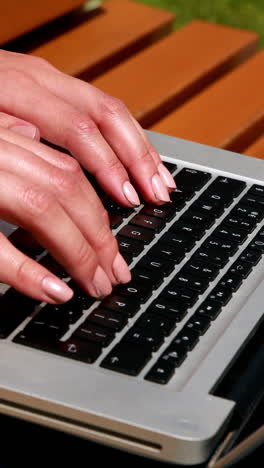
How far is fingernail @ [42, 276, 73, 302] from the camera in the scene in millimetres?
898

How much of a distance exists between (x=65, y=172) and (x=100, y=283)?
12 cm

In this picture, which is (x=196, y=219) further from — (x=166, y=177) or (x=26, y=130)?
(x=26, y=130)

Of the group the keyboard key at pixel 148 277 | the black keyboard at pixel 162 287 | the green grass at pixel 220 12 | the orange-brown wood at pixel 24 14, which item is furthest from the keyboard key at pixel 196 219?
the green grass at pixel 220 12

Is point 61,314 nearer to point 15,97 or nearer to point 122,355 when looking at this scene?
point 122,355

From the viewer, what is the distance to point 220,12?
7.25 feet

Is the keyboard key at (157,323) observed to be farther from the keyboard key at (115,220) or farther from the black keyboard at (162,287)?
the keyboard key at (115,220)

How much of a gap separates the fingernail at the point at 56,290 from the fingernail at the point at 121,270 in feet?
0.23

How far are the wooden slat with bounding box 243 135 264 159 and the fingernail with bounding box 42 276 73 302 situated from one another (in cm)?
48

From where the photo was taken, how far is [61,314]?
3.02ft

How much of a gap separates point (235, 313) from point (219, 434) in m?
0.17

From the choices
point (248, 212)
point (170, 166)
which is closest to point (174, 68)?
point (170, 166)

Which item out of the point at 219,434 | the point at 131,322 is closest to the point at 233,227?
the point at 131,322

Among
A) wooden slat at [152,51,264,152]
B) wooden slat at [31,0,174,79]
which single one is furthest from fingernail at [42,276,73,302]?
wooden slat at [31,0,174,79]

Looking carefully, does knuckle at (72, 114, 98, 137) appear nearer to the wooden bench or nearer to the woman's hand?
the woman's hand
